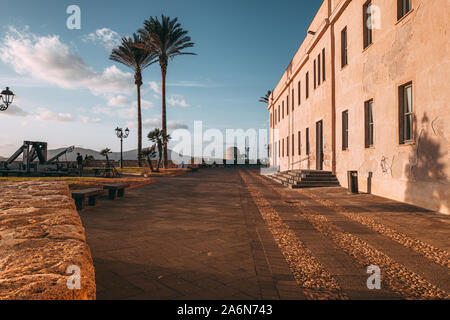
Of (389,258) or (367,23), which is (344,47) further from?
(389,258)

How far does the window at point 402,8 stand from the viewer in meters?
9.01

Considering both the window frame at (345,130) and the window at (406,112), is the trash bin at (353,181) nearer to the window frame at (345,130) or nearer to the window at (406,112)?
the window at (406,112)

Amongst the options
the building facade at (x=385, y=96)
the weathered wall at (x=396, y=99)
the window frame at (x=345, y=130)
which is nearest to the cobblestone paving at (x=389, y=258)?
the weathered wall at (x=396, y=99)

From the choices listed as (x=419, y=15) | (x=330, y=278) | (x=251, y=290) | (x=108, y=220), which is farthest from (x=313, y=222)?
(x=419, y=15)

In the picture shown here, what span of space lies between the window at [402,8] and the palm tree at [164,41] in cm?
2311

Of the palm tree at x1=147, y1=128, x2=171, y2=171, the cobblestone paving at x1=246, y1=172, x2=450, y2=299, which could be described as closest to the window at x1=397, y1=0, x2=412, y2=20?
the cobblestone paving at x1=246, y1=172, x2=450, y2=299

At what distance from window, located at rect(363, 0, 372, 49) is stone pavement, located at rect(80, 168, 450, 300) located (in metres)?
7.27

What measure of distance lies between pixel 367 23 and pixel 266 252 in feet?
37.2

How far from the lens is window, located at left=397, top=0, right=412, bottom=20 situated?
29.6ft

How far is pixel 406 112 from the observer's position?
9078 millimetres

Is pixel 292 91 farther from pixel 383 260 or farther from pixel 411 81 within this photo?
pixel 383 260

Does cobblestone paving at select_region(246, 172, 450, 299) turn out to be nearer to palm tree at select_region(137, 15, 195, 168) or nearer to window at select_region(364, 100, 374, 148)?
window at select_region(364, 100, 374, 148)

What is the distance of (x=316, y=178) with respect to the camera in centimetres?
1434

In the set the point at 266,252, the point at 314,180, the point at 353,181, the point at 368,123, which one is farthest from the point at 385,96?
the point at 266,252
